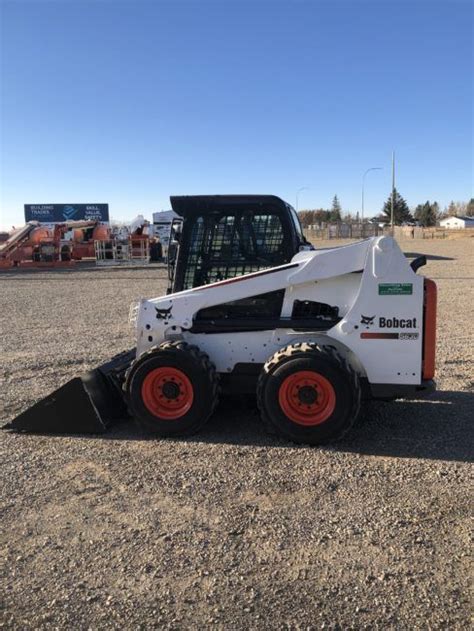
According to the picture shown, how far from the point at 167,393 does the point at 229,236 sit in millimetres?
1628

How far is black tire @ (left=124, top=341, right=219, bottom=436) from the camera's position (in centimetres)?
475

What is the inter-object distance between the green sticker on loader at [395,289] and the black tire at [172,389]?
64.0 inches

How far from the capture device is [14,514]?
3.64 m

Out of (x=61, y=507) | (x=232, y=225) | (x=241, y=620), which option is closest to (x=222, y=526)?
(x=241, y=620)

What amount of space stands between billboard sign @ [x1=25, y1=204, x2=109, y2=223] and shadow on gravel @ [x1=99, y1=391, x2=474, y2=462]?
70.9 meters

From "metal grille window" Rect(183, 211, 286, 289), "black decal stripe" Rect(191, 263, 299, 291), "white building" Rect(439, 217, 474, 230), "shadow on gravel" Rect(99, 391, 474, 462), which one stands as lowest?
"shadow on gravel" Rect(99, 391, 474, 462)

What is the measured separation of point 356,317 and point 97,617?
306 cm

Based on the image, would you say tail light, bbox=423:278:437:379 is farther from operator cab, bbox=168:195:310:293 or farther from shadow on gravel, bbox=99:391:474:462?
operator cab, bbox=168:195:310:293

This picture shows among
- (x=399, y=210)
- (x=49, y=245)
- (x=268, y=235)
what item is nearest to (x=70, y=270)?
(x=49, y=245)

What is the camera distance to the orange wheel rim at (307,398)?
456 cm

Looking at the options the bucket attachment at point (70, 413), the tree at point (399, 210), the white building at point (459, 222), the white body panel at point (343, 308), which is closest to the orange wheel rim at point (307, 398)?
the white body panel at point (343, 308)

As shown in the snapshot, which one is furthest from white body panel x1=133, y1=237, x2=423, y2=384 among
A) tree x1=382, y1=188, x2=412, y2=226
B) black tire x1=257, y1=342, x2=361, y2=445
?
Answer: tree x1=382, y1=188, x2=412, y2=226

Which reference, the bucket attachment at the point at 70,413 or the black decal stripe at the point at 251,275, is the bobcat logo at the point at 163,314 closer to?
the black decal stripe at the point at 251,275

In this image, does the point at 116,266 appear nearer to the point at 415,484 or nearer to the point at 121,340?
the point at 121,340
